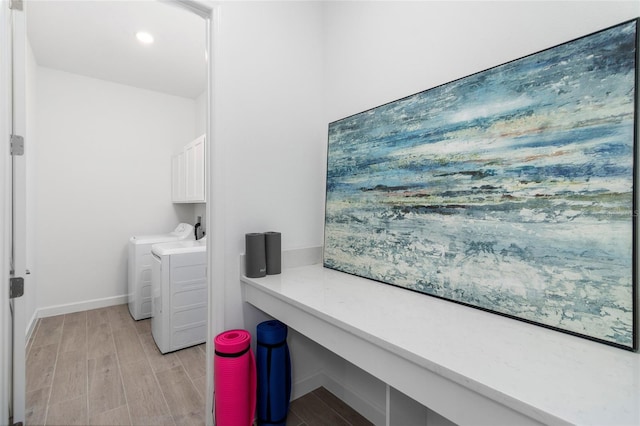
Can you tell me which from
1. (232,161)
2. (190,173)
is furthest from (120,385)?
(190,173)

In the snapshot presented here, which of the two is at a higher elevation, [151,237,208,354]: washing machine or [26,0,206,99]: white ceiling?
[26,0,206,99]: white ceiling

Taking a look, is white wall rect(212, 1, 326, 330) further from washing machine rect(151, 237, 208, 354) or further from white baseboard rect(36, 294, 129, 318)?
white baseboard rect(36, 294, 129, 318)

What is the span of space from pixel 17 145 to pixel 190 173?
6.56 feet

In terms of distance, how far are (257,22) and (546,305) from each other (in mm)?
1992

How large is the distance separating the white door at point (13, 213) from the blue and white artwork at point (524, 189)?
173 centimetres

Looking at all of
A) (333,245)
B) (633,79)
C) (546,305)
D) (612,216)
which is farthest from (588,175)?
(333,245)

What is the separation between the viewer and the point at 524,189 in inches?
40.6

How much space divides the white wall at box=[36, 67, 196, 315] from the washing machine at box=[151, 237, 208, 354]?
4.81 ft

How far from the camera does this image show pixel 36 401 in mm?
1834

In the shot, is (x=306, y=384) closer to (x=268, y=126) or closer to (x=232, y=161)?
(x=232, y=161)

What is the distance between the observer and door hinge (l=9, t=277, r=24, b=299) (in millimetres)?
1324

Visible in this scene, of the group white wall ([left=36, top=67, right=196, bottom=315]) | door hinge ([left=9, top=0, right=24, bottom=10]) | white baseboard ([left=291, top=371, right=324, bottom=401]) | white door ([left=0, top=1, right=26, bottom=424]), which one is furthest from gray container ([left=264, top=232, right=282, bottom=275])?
white wall ([left=36, top=67, right=196, bottom=315])

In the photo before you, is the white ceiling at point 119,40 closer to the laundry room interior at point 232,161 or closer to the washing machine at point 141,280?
the laundry room interior at point 232,161

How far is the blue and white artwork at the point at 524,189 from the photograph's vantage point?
852 millimetres
